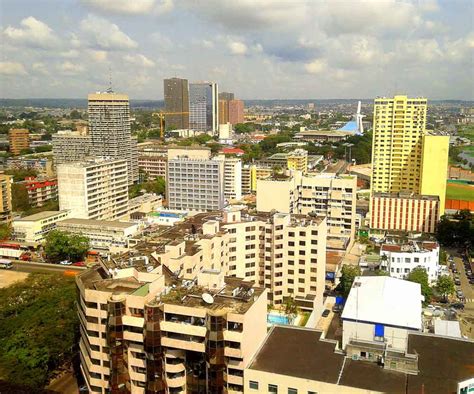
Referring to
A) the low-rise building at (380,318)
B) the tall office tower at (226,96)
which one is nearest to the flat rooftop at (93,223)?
the low-rise building at (380,318)

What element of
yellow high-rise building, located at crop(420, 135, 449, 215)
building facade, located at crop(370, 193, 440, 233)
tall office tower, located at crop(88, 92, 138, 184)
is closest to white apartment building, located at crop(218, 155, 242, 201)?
tall office tower, located at crop(88, 92, 138, 184)

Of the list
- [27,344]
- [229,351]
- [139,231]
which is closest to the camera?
[229,351]

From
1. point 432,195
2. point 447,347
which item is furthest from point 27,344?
point 432,195

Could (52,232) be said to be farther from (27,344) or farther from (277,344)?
(277,344)

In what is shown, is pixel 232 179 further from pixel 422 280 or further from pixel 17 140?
pixel 17 140

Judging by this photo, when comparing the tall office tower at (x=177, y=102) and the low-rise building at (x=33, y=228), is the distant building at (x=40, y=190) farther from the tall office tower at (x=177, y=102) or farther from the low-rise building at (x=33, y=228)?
the tall office tower at (x=177, y=102)

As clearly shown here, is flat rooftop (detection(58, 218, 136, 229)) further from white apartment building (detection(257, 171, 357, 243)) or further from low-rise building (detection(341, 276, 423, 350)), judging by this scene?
low-rise building (detection(341, 276, 423, 350))

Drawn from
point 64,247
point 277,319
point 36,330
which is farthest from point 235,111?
point 36,330

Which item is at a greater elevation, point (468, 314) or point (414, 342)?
point (414, 342)
